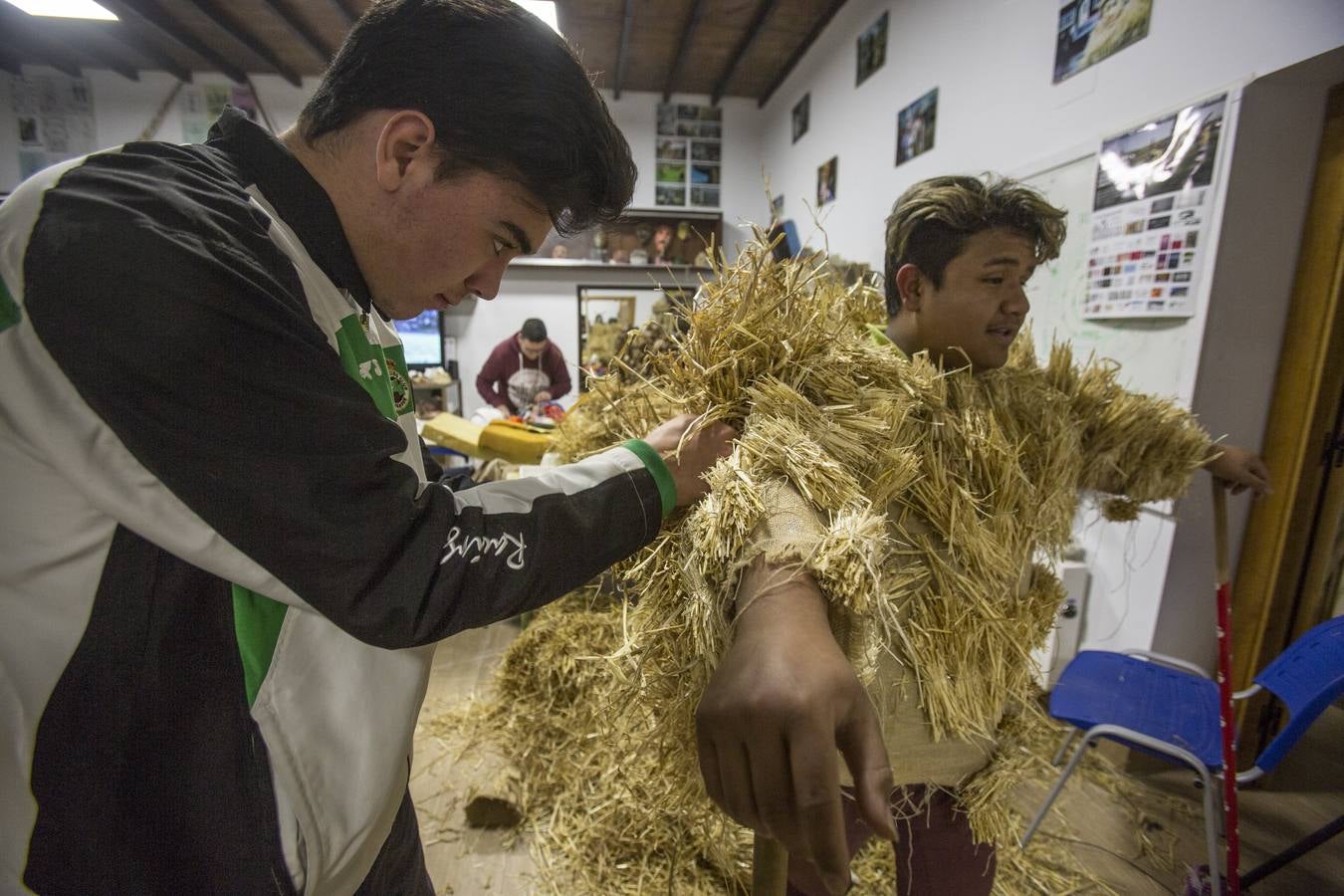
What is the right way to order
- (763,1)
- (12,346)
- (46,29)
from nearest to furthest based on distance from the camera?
1. (12,346)
2. (763,1)
3. (46,29)

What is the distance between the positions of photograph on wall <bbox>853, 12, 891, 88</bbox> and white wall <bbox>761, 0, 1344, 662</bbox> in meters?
0.38

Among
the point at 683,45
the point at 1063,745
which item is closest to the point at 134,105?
the point at 683,45

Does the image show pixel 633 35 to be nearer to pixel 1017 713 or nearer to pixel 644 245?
pixel 644 245

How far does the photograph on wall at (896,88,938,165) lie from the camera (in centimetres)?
307

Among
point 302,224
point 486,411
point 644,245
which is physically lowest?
point 486,411

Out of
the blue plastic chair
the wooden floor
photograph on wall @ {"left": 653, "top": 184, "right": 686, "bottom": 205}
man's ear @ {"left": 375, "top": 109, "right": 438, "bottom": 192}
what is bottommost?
the wooden floor

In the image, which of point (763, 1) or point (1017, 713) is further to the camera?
point (763, 1)

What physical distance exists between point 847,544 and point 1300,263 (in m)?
2.17

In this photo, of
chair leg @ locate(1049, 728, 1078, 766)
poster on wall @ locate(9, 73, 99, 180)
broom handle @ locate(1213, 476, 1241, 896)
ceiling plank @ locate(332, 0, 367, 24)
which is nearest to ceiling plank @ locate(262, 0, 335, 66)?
ceiling plank @ locate(332, 0, 367, 24)

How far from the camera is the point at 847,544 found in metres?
0.67

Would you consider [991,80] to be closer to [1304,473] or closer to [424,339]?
[1304,473]

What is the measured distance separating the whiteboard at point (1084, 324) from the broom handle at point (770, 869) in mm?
1586

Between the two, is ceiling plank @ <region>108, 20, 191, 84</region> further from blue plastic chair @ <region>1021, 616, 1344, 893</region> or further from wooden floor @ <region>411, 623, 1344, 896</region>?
blue plastic chair @ <region>1021, 616, 1344, 893</region>

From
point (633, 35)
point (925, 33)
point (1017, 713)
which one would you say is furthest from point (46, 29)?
point (1017, 713)
